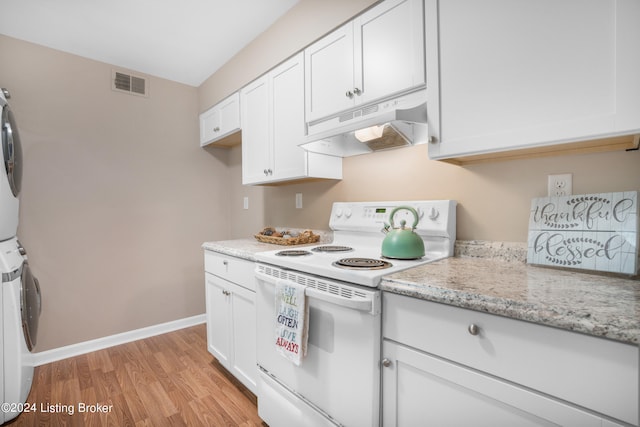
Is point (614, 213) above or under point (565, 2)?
under

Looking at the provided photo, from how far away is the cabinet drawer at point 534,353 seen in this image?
0.63 meters

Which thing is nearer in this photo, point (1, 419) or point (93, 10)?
point (1, 419)

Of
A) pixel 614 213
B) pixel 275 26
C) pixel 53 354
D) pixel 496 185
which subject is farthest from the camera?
pixel 53 354

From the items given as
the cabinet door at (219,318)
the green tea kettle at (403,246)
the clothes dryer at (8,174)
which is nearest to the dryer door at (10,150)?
the clothes dryer at (8,174)

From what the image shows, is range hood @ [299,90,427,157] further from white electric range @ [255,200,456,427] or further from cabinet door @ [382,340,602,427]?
cabinet door @ [382,340,602,427]

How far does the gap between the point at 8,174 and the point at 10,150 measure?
0.48ft

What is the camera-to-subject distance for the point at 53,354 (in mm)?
2369

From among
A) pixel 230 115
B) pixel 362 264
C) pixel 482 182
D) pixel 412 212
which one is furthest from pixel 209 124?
pixel 482 182

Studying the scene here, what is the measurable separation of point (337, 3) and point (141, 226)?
2.48 metres

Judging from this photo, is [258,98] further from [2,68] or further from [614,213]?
[614,213]

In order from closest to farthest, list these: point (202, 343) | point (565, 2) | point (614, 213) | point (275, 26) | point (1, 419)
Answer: point (565, 2) < point (614, 213) < point (1, 419) < point (275, 26) < point (202, 343)

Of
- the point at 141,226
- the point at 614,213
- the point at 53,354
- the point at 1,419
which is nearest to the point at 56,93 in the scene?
the point at 141,226

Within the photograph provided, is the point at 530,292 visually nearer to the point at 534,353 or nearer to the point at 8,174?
the point at 534,353

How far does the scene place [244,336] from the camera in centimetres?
180
